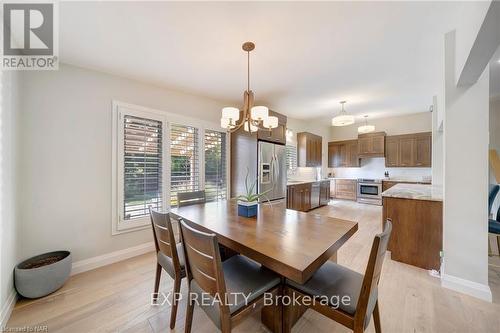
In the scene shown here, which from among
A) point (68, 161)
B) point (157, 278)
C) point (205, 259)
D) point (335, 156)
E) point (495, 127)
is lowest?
point (157, 278)

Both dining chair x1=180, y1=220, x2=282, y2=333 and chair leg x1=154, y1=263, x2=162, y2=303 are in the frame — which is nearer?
dining chair x1=180, y1=220, x2=282, y2=333

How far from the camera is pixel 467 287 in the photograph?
6.25 feet

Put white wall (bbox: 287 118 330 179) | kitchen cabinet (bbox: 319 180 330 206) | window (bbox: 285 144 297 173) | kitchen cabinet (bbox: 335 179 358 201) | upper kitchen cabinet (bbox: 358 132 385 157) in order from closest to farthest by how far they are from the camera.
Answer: window (bbox: 285 144 297 173) < white wall (bbox: 287 118 330 179) < kitchen cabinet (bbox: 319 180 330 206) < upper kitchen cabinet (bbox: 358 132 385 157) < kitchen cabinet (bbox: 335 179 358 201)

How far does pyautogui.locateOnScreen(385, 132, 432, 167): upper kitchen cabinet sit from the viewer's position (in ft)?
17.2

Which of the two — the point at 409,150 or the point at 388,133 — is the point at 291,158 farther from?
the point at 409,150

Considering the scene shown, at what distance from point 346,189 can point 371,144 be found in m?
1.66

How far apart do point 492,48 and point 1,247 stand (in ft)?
13.2

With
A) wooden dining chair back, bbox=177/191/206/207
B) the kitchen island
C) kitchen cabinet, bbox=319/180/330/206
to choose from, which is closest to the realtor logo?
wooden dining chair back, bbox=177/191/206/207

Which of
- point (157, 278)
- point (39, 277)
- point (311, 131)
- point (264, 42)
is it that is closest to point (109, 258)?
point (39, 277)

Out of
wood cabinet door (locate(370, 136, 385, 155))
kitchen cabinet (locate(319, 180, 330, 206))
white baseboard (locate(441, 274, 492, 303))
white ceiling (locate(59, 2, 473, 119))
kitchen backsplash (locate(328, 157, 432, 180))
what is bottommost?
white baseboard (locate(441, 274, 492, 303))

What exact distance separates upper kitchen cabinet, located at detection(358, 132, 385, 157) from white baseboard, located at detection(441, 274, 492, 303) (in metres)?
4.62

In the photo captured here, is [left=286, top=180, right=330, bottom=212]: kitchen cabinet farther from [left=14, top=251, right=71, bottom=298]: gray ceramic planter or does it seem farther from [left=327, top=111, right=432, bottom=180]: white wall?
[left=14, top=251, right=71, bottom=298]: gray ceramic planter

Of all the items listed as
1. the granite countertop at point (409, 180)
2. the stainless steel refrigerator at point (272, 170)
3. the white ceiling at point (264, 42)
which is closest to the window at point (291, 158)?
the stainless steel refrigerator at point (272, 170)

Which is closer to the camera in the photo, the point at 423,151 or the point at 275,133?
the point at 275,133
